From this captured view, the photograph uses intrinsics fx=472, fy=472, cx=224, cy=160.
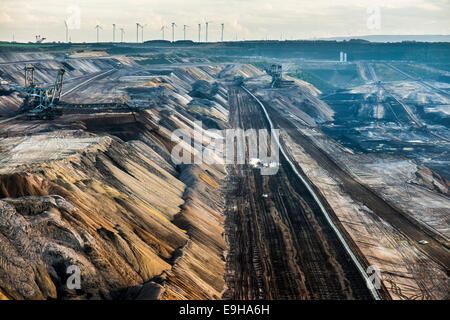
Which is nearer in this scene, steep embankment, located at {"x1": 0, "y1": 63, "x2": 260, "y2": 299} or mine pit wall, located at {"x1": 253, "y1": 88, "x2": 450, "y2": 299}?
steep embankment, located at {"x1": 0, "y1": 63, "x2": 260, "y2": 299}

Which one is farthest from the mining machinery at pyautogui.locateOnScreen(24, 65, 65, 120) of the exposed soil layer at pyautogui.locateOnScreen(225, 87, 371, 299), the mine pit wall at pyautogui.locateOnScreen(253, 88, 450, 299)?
the mine pit wall at pyautogui.locateOnScreen(253, 88, 450, 299)

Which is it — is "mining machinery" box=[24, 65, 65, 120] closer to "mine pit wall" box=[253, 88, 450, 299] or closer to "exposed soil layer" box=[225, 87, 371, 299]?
"exposed soil layer" box=[225, 87, 371, 299]

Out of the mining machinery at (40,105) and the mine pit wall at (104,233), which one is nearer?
the mine pit wall at (104,233)

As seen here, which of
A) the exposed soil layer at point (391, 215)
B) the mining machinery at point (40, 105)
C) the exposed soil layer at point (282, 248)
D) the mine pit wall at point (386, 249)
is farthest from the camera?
the mining machinery at point (40, 105)

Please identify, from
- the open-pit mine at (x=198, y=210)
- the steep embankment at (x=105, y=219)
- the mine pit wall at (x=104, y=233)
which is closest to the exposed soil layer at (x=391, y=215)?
the open-pit mine at (x=198, y=210)

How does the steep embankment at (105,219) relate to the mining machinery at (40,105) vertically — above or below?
below

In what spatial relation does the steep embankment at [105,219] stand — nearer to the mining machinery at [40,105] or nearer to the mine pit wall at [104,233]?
the mine pit wall at [104,233]

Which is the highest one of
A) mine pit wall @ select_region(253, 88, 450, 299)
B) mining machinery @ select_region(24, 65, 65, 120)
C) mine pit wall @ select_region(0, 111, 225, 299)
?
mining machinery @ select_region(24, 65, 65, 120)
